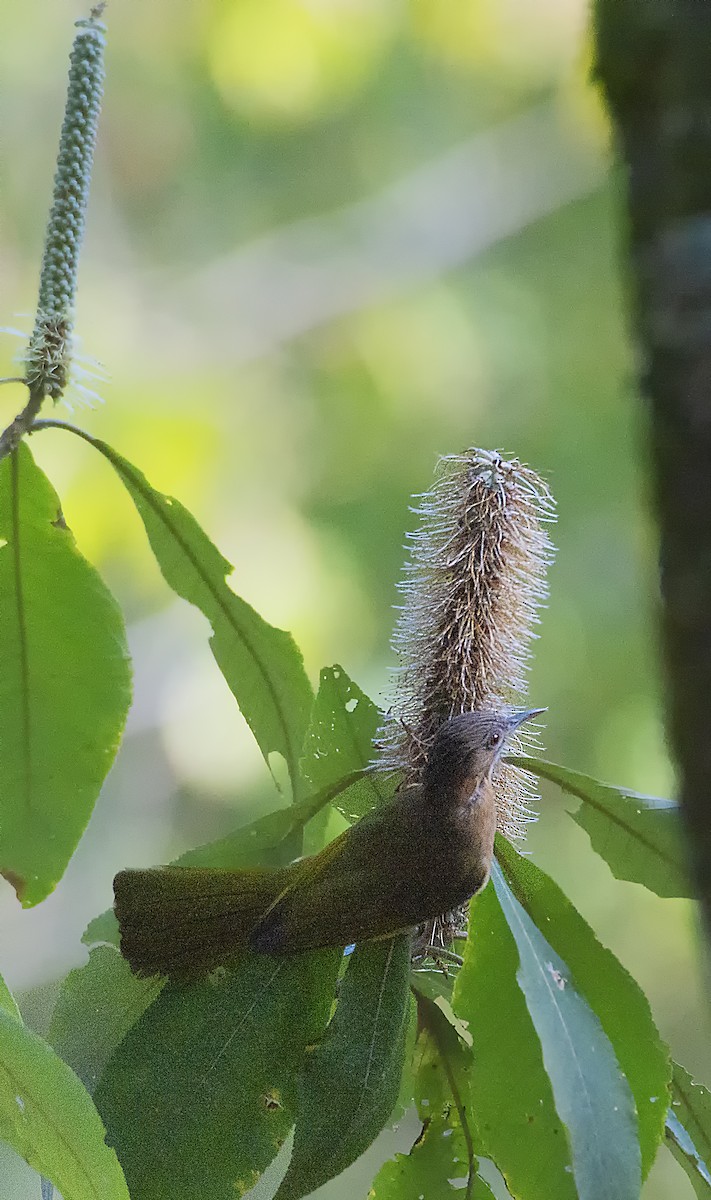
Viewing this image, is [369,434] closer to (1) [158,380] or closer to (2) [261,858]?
(1) [158,380]

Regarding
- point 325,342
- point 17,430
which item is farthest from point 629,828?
point 325,342

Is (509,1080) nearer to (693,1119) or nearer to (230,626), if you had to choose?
(693,1119)

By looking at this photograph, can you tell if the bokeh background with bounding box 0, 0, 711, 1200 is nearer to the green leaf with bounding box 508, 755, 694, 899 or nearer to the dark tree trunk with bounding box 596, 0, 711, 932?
the green leaf with bounding box 508, 755, 694, 899

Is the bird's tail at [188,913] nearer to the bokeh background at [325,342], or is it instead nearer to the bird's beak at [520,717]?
the bird's beak at [520,717]

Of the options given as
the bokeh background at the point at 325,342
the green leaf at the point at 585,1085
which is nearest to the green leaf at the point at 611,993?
the green leaf at the point at 585,1085

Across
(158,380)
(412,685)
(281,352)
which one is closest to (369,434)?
(281,352)

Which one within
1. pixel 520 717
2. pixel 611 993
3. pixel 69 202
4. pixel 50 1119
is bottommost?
pixel 50 1119
